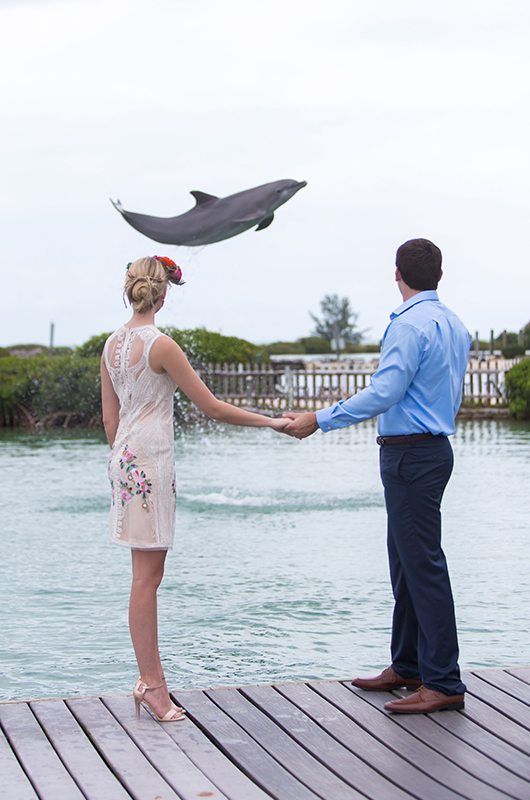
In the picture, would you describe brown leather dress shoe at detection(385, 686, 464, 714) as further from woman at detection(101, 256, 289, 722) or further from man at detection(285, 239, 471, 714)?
woman at detection(101, 256, 289, 722)

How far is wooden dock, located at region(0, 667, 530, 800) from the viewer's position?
13.1ft

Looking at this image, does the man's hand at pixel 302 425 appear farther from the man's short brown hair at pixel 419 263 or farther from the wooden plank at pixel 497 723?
the wooden plank at pixel 497 723

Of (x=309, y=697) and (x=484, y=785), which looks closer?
(x=484, y=785)

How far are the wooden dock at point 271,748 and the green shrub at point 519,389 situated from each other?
23.7 metres

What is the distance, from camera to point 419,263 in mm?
4898

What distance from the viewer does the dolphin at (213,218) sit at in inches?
332

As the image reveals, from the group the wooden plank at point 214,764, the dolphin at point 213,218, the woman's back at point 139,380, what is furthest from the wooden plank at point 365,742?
the dolphin at point 213,218

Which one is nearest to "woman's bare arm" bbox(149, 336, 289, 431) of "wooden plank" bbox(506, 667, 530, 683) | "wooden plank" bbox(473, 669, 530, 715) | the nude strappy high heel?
the nude strappy high heel

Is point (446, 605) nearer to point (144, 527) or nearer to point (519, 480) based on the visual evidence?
point (144, 527)

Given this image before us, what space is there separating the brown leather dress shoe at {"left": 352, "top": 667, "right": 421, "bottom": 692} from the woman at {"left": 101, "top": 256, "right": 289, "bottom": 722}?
0.85 meters

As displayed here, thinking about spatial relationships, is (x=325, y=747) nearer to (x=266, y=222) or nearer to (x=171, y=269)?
(x=171, y=269)

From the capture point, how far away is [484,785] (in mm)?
4031

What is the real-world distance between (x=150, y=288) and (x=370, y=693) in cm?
191

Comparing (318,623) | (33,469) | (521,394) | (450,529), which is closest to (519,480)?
(450,529)
